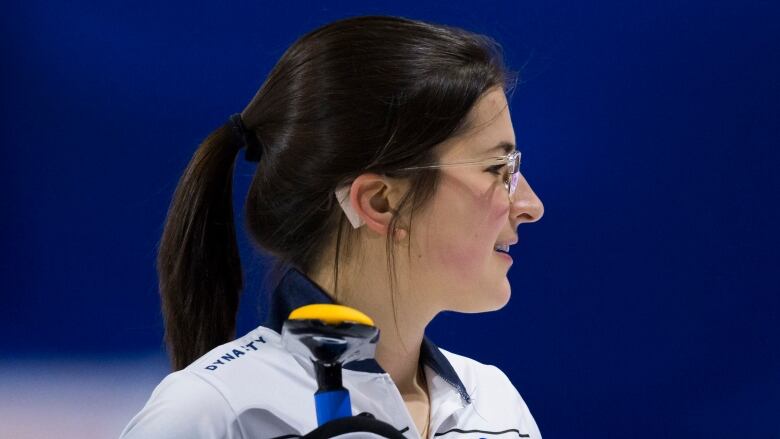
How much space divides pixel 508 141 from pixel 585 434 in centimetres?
63

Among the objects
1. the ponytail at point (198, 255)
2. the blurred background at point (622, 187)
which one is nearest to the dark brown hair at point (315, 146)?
the ponytail at point (198, 255)

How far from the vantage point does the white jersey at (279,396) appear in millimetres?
927

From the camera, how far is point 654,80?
1.57 m

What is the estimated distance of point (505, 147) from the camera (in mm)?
1109

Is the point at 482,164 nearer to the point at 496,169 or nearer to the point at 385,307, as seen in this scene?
the point at 496,169

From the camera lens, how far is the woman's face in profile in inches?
42.2

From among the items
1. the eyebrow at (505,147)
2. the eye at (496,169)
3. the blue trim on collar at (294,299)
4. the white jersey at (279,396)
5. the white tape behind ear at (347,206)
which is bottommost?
the white jersey at (279,396)

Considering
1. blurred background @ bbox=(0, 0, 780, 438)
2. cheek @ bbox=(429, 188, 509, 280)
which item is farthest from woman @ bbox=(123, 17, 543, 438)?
blurred background @ bbox=(0, 0, 780, 438)

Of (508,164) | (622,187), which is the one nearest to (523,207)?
(508,164)

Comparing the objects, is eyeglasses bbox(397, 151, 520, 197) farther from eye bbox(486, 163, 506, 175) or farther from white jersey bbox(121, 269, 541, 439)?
white jersey bbox(121, 269, 541, 439)

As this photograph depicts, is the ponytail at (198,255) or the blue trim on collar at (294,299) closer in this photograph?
the blue trim on collar at (294,299)

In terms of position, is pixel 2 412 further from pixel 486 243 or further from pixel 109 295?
pixel 486 243

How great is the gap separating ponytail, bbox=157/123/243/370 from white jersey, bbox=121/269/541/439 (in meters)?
0.10

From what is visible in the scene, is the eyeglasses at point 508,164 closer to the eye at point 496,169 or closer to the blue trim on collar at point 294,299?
the eye at point 496,169
